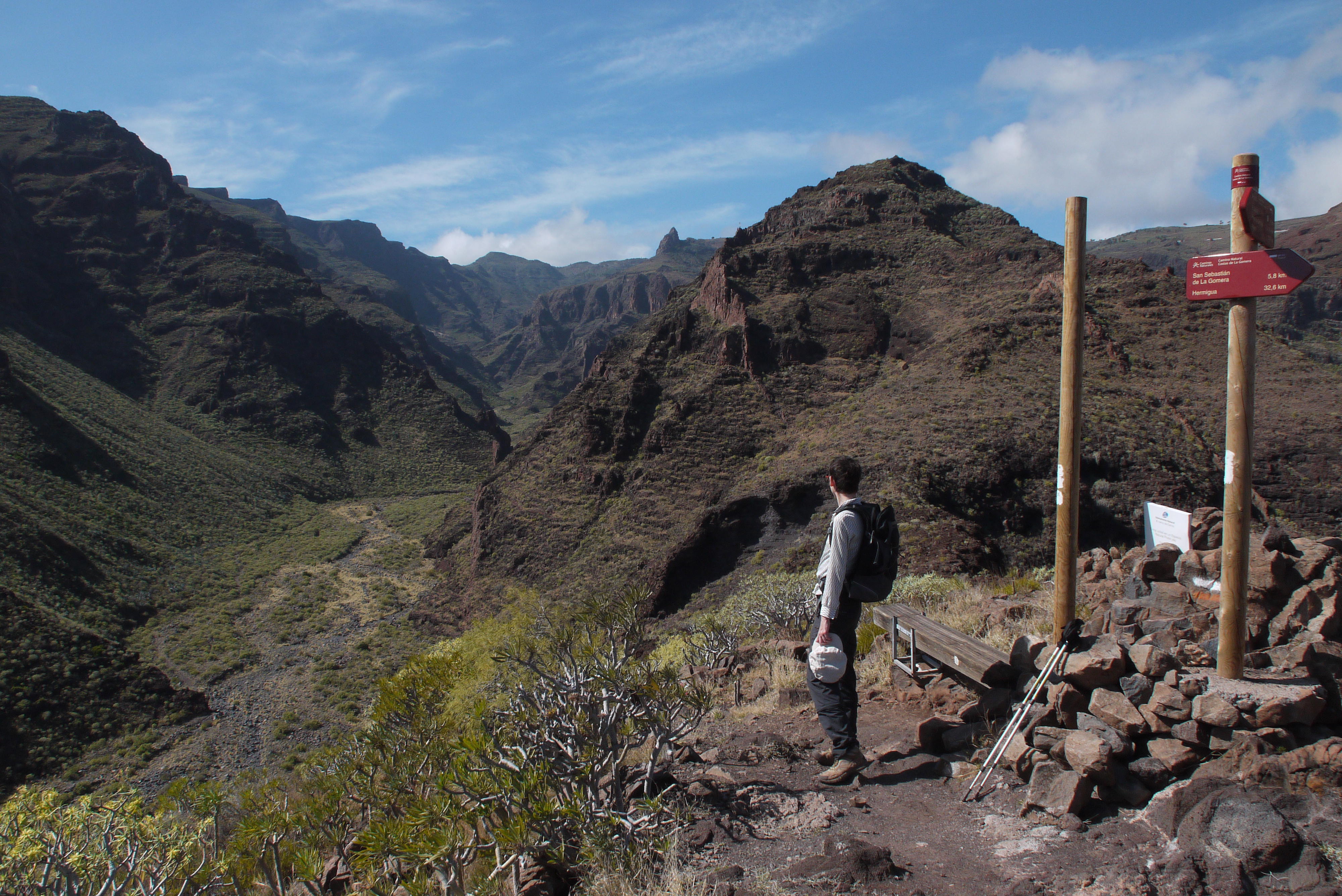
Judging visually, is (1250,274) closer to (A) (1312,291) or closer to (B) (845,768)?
(B) (845,768)

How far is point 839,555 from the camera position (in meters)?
4.34

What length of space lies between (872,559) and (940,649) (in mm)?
1975

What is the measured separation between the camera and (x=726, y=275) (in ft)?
109

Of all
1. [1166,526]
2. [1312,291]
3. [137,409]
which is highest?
[1312,291]

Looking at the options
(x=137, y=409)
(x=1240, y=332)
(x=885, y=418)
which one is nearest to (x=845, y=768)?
(x=1240, y=332)

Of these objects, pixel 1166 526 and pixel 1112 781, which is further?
pixel 1166 526

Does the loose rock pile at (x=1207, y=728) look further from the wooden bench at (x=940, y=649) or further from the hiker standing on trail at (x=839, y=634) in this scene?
the hiker standing on trail at (x=839, y=634)

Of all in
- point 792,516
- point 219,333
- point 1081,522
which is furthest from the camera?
point 219,333

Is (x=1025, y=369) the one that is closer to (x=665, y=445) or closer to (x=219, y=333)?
(x=665, y=445)

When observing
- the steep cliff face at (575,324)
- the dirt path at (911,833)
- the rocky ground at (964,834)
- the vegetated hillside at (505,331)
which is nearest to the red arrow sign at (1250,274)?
the rocky ground at (964,834)

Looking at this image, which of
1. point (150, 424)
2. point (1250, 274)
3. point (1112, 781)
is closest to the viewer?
point (1112, 781)

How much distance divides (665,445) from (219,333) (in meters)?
63.6

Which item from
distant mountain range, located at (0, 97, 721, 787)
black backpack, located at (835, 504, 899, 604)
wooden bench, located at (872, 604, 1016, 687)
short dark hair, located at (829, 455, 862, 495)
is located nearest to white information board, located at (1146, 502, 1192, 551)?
wooden bench, located at (872, 604, 1016, 687)

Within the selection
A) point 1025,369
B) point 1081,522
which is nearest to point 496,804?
point 1081,522
